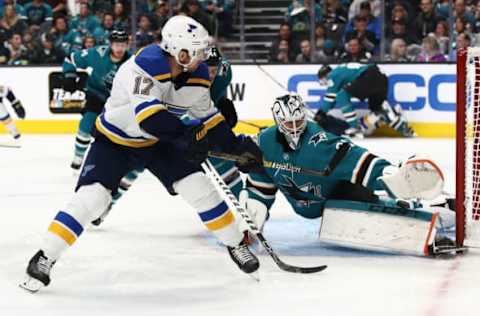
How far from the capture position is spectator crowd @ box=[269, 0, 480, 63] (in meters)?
9.76

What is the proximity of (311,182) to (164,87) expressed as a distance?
3.26 ft

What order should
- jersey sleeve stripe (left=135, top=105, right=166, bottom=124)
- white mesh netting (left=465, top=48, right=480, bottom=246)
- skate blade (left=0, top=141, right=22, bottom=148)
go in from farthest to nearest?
skate blade (left=0, top=141, right=22, bottom=148)
white mesh netting (left=465, top=48, right=480, bottom=246)
jersey sleeve stripe (left=135, top=105, right=166, bottom=124)

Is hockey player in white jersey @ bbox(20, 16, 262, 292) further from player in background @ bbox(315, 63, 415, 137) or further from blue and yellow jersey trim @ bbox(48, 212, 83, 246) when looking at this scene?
player in background @ bbox(315, 63, 415, 137)

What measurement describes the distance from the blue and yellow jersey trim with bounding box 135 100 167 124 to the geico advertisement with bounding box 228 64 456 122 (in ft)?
20.7

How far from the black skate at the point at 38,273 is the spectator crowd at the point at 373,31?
6.74 m

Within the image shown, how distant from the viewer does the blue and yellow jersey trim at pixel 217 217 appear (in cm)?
372

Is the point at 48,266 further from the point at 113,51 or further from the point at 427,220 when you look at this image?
the point at 113,51

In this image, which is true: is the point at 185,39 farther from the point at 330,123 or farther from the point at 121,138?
the point at 330,123

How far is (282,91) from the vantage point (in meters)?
10.0

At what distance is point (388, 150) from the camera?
28.5ft

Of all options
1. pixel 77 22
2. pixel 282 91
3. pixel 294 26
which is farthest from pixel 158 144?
pixel 77 22

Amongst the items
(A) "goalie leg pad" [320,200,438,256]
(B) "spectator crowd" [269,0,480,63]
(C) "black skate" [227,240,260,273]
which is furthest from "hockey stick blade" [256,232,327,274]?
(B) "spectator crowd" [269,0,480,63]

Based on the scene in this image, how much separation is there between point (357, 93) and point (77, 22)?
308cm

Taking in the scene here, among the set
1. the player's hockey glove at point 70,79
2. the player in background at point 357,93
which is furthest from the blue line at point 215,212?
the player in background at point 357,93
